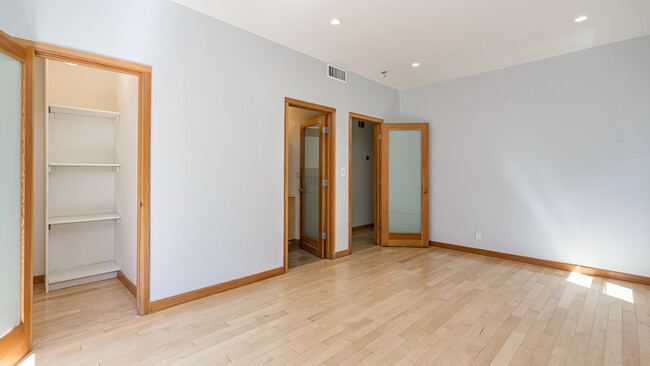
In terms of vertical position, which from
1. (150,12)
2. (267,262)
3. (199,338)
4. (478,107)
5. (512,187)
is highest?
(150,12)

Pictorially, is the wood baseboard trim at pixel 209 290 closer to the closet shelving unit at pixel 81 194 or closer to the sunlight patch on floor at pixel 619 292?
the closet shelving unit at pixel 81 194

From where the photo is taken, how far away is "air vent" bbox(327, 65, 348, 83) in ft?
13.7

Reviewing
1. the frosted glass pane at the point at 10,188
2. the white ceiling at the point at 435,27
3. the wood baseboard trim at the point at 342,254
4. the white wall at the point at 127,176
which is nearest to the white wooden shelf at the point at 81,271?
the white wall at the point at 127,176

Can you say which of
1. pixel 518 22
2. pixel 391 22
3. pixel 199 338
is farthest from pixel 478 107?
pixel 199 338

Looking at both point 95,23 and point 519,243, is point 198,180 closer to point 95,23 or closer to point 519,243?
point 95,23

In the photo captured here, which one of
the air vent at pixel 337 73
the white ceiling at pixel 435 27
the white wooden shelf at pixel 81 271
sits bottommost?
the white wooden shelf at pixel 81 271

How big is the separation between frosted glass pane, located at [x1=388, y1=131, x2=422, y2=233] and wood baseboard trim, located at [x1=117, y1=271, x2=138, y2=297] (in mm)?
3798

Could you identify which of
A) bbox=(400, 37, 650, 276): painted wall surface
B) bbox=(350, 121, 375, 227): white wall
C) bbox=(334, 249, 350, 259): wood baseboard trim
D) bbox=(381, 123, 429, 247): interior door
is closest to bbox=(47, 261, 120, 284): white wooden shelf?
bbox=(334, 249, 350, 259): wood baseboard trim

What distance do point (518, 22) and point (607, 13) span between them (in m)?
0.79

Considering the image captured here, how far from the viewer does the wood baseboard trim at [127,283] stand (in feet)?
9.81

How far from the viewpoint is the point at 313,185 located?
4758 mm

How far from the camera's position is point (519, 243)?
14.0 ft

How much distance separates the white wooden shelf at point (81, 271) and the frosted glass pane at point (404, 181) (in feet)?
13.4

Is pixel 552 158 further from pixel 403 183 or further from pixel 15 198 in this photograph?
pixel 15 198
